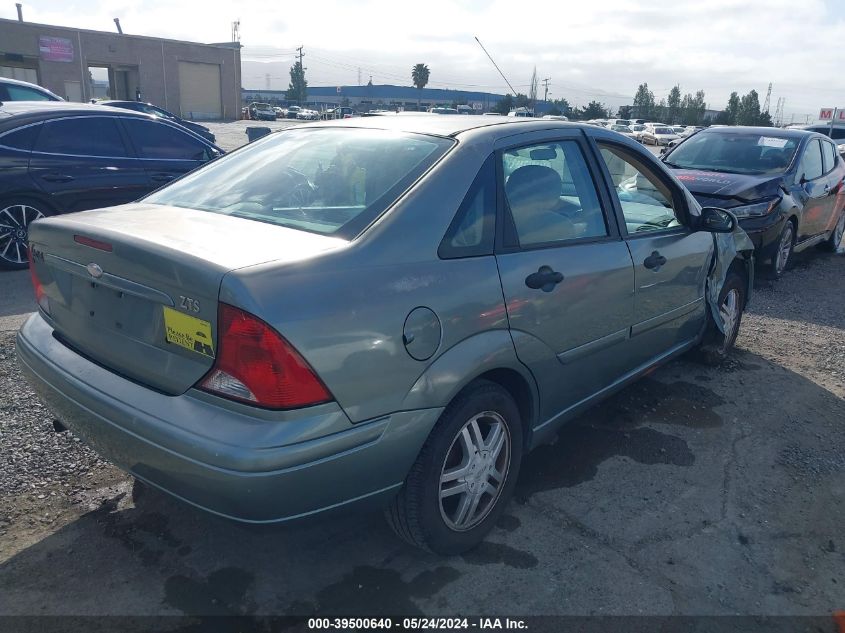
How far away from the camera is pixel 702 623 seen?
8.20ft

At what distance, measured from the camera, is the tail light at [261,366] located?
2.05 meters

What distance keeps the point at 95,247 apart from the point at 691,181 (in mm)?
6610

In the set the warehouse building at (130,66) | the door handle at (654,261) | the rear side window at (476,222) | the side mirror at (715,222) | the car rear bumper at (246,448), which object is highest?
the warehouse building at (130,66)

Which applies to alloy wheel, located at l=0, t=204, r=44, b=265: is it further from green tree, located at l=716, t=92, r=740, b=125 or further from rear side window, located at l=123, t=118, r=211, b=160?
green tree, located at l=716, t=92, r=740, b=125

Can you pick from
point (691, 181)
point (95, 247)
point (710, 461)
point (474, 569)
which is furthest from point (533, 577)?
point (691, 181)

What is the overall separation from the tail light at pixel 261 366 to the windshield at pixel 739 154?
7.33 meters

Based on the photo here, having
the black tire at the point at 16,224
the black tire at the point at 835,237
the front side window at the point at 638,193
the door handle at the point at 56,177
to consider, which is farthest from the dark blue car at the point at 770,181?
the black tire at the point at 16,224

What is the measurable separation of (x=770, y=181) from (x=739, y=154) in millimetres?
871

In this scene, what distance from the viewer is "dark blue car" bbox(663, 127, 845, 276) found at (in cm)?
729

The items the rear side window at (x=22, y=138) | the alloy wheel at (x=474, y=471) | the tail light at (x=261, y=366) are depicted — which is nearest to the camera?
the tail light at (x=261, y=366)

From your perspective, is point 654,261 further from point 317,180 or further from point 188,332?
point 188,332

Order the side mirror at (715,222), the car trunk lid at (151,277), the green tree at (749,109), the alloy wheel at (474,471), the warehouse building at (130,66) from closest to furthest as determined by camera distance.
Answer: the car trunk lid at (151,277) → the alloy wheel at (474,471) → the side mirror at (715,222) → the warehouse building at (130,66) → the green tree at (749,109)

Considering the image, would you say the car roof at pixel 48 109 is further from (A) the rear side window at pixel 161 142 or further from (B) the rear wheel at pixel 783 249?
(B) the rear wheel at pixel 783 249

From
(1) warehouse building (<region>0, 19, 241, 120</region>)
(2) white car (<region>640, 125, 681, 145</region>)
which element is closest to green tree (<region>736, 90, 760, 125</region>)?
(2) white car (<region>640, 125, 681, 145</region>)
